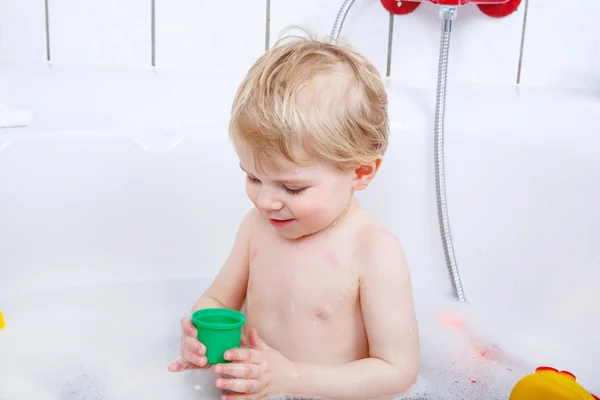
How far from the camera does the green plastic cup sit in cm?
79

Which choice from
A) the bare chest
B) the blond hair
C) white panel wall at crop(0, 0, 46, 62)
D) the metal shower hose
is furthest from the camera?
white panel wall at crop(0, 0, 46, 62)

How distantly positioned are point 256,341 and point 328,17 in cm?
81

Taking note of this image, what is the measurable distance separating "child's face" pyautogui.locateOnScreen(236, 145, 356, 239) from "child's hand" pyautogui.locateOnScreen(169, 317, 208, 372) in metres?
0.15

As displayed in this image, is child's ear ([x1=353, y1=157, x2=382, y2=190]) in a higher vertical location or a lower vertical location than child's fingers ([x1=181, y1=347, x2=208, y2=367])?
higher

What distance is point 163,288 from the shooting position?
48.6 inches

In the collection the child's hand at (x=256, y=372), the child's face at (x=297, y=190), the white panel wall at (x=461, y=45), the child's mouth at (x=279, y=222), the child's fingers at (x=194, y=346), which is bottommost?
the child's hand at (x=256, y=372)

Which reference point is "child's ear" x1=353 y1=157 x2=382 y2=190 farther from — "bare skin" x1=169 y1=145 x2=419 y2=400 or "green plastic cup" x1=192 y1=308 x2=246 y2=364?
"green plastic cup" x1=192 y1=308 x2=246 y2=364

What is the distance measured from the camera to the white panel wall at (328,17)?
1.47m

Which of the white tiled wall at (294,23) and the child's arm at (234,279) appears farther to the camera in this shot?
the white tiled wall at (294,23)

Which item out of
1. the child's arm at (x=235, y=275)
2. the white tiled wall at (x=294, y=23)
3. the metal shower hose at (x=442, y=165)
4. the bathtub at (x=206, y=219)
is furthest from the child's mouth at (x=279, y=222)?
the white tiled wall at (x=294, y=23)

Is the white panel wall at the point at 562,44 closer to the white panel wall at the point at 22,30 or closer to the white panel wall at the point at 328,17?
the white panel wall at the point at 328,17

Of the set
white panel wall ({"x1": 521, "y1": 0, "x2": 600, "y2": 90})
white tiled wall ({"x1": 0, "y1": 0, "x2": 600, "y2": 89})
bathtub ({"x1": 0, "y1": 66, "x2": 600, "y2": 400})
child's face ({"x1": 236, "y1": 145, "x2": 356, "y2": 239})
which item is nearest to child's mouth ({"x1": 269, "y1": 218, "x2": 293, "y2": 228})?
child's face ({"x1": 236, "y1": 145, "x2": 356, "y2": 239})

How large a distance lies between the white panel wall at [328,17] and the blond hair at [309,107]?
67 cm

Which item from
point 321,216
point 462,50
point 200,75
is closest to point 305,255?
point 321,216
